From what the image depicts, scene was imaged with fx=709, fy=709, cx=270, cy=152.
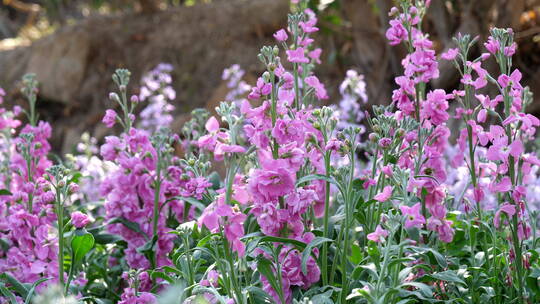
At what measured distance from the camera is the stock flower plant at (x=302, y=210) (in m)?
1.84

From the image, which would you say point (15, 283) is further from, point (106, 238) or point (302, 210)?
point (302, 210)

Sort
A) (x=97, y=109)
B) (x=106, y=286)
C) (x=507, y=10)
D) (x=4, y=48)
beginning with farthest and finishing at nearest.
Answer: (x=4, y=48), (x=97, y=109), (x=507, y=10), (x=106, y=286)

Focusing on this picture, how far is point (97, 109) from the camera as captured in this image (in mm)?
8641

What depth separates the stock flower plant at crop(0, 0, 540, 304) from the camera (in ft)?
6.05

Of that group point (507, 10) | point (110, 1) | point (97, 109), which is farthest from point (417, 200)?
point (110, 1)

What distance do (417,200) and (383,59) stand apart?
434cm

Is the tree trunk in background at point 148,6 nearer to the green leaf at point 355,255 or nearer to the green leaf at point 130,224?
the green leaf at point 130,224

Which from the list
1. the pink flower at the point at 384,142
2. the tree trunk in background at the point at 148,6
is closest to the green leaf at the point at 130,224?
the pink flower at the point at 384,142

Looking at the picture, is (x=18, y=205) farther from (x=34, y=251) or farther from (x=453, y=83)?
(x=453, y=83)

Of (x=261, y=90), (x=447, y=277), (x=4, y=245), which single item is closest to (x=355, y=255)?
(x=447, y=277)

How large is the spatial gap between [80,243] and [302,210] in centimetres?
73

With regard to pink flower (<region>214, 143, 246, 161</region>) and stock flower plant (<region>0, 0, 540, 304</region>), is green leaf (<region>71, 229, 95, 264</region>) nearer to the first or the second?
stock flower plant (<region>0, 0, 540, 304</region>)

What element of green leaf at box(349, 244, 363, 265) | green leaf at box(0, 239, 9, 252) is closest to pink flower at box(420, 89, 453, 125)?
green leaf at box(349, 244, 363, 265)

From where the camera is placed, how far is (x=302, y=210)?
6.26 feet
